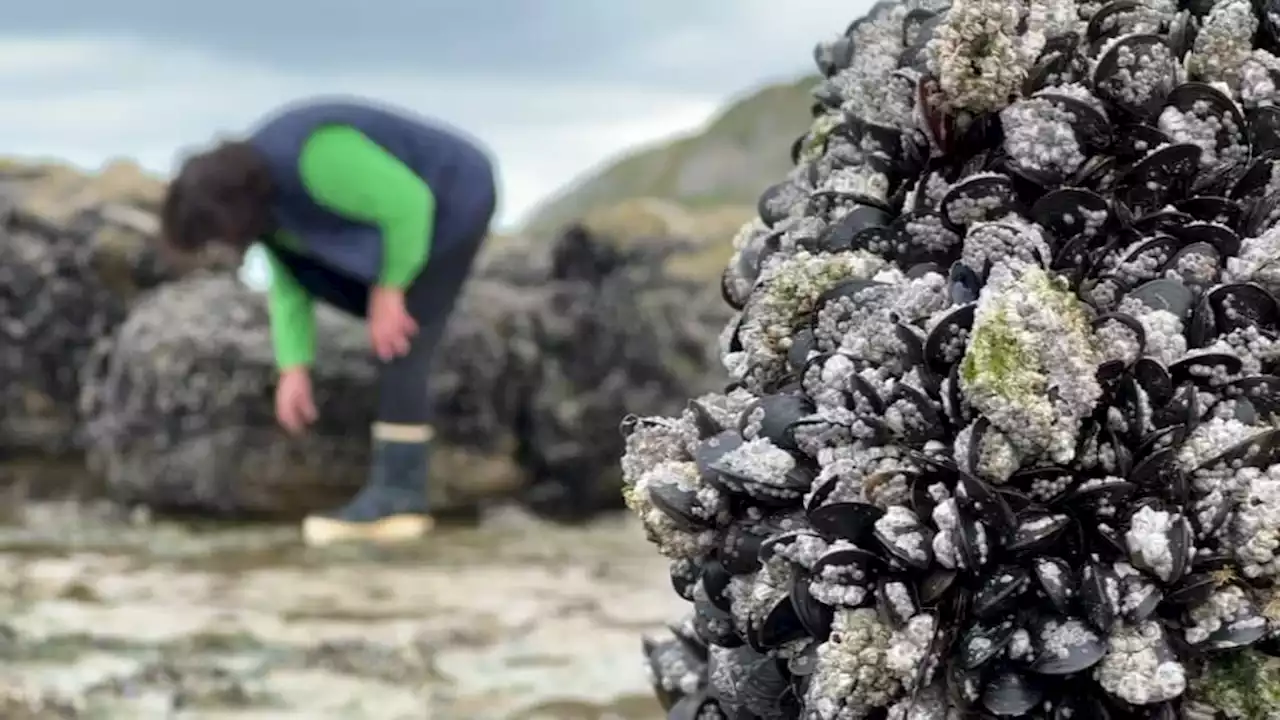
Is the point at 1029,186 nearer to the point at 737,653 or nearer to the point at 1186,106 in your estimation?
the point at 1186,106

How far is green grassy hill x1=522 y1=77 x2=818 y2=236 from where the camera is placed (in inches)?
399

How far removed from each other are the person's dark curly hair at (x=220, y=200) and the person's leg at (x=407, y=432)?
2.04 feet

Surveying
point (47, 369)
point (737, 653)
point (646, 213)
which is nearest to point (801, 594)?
point (737, 653)

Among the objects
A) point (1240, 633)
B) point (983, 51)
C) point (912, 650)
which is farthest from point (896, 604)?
point (983, 51)

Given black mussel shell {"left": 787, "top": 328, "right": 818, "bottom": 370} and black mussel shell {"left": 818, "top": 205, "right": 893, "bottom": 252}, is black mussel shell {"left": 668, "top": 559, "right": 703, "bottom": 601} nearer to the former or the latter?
black mussel shell {"left": 787, "top": 328, "right": 818, "bottom": 370}

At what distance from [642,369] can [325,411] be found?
121 centimetres

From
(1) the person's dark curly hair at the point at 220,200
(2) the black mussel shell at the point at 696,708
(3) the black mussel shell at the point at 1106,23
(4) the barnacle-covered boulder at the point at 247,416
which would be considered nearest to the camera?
(3) the black mussel shell at the point at 1106,23

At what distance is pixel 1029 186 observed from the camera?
1.11 metres

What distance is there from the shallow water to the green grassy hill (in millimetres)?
5287

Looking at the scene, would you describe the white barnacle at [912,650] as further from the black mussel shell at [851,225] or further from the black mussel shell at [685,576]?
the black mussel shell at [851,225]

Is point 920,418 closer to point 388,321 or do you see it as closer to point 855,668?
point 855,668

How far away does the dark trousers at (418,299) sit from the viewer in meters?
4.69

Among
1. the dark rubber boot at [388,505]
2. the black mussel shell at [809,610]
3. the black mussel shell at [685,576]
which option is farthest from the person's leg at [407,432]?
the black mussel shell at [809,610]

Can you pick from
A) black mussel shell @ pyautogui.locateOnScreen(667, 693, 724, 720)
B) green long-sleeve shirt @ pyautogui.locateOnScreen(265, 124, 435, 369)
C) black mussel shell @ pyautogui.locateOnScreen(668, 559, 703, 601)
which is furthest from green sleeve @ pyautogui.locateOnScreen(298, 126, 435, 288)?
black mussel shell @ pyautogui.locateOnScreen(668, 559, 703, 601)
